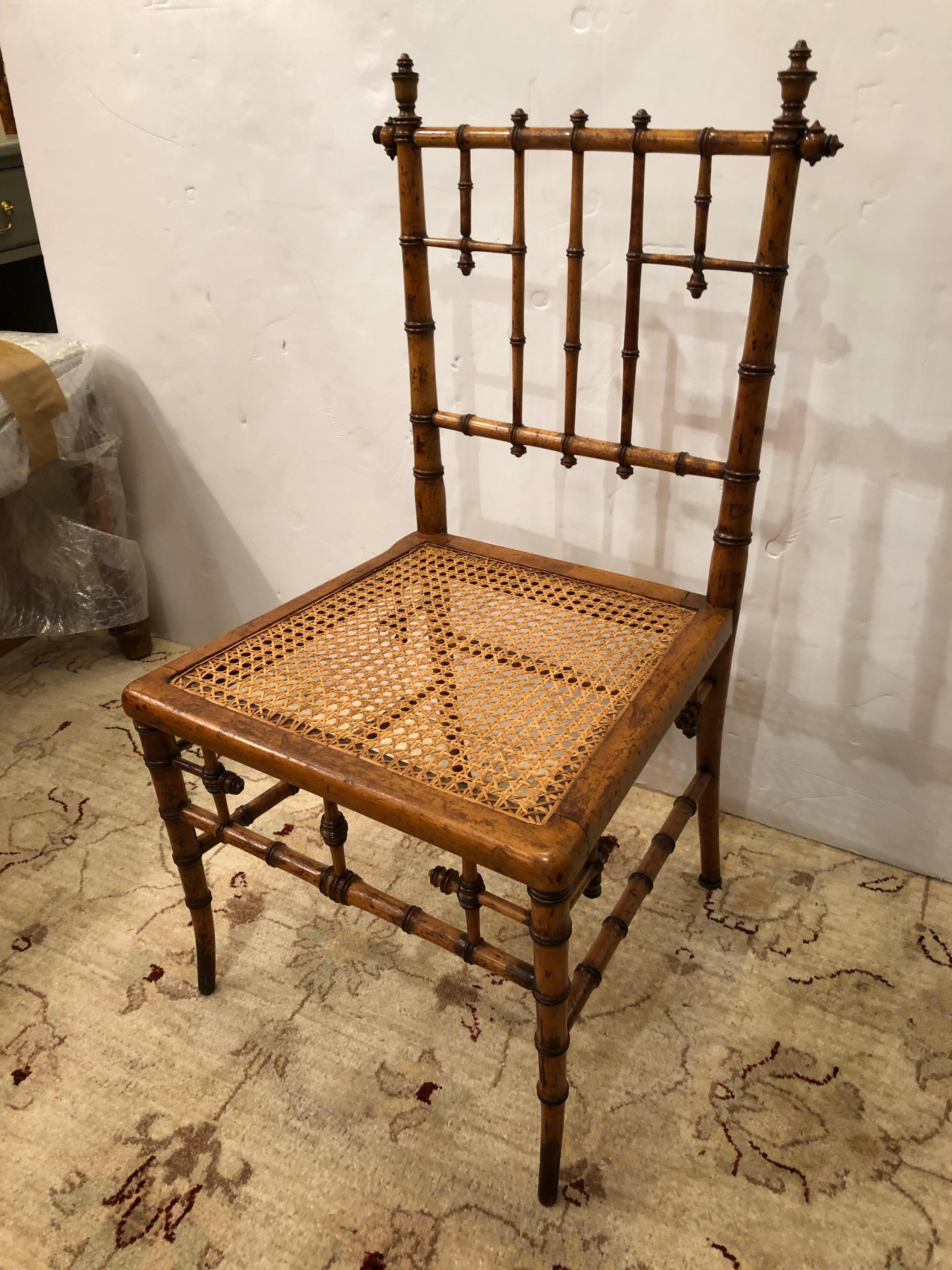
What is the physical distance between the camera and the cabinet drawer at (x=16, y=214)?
81.5 inches

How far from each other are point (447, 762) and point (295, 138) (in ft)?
3.07

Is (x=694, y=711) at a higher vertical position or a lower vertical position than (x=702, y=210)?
lower

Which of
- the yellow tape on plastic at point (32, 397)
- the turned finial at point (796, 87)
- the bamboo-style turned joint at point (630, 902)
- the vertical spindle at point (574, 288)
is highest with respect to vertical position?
the turned finial at point (796, 87)

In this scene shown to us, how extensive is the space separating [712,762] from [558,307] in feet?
2.02

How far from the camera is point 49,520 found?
5.53 ft

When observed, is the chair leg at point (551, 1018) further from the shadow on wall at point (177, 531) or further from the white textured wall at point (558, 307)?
the shadow on wall at point (177, 531)

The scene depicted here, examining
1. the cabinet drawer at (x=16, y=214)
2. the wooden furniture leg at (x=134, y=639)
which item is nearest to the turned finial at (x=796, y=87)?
the wooden furniture leg at (x=134, y=639)

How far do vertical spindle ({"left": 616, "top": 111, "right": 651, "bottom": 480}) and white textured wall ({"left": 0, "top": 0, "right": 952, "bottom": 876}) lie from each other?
0.12 metres

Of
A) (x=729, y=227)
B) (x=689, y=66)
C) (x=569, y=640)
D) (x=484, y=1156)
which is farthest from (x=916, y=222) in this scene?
(x=484, y=1156)

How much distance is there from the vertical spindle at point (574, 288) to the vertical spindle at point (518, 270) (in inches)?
2.0

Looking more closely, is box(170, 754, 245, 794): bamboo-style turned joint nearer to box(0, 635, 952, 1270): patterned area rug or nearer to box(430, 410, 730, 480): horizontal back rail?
box(0, 635, 952, 1270): patterned area rug

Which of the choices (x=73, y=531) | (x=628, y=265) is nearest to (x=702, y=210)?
(x=628, y=265)

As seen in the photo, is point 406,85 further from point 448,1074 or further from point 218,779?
point 448,1074

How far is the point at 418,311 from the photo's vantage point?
1090 mm
